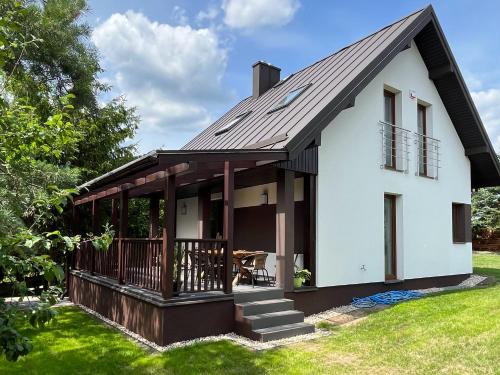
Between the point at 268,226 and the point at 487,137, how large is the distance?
685cm

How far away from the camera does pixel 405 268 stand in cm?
1016

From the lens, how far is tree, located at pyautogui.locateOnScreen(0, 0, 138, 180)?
1292 cm

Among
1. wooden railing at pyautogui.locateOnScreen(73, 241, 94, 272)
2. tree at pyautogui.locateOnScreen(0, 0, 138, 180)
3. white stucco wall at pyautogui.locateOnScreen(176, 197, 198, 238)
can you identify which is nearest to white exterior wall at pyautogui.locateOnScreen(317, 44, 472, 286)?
white stucco wall at pyautogui.locateOnScreen(176, 197, 198, 238)

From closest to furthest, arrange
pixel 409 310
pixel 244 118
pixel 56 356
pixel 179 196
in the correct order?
pixel 56 356 → pixel 409 310 → pixel 244 118 → pixel 179 196

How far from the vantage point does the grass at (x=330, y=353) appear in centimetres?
514

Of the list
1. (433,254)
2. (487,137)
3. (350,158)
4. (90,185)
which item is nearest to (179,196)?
(90,185)

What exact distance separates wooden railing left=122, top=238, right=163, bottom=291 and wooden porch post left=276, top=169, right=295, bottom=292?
86.1 inches

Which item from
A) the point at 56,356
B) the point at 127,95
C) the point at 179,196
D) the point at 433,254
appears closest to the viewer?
the point at 56,356

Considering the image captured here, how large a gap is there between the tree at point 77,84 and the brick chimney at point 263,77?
4.81 m

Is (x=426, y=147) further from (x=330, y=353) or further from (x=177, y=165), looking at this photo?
(x=177, y=165)

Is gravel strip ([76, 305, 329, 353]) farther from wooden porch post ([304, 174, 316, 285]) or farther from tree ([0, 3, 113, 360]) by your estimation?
tree ([0, 3, 113, 360])

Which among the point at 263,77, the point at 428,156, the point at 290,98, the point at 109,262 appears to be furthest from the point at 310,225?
the point at 263,77

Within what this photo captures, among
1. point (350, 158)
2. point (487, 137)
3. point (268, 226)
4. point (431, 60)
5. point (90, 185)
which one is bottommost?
point (268, 226)

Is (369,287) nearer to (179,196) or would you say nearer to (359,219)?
(359,219)
